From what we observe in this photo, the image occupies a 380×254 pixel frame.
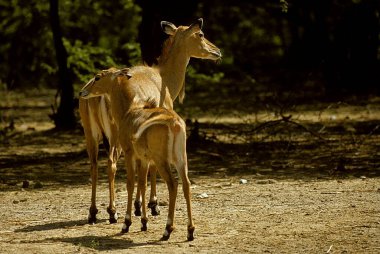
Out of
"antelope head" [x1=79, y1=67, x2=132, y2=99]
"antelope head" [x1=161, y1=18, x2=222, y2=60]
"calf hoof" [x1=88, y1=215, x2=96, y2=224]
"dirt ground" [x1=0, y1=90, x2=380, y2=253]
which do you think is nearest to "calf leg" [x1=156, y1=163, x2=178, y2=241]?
"dirt ground" [x1=0, y1=90, x2=380, y2=253]

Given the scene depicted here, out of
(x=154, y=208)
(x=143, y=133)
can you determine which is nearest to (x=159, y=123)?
(x=143, y=133)

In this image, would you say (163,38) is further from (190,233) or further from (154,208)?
(190,233)

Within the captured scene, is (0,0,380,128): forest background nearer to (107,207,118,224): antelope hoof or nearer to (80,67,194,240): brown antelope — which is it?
(80,67,194,240): brown antelope

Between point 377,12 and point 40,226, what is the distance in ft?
52.1

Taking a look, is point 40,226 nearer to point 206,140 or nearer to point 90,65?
point 206,140

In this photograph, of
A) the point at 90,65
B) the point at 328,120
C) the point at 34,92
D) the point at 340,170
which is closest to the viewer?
the point at 340,170

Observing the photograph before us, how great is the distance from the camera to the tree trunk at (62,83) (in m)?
18.8

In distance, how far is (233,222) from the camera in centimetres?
977

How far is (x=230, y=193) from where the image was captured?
38.5 feet

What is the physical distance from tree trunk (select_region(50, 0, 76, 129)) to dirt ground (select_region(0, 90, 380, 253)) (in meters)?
0.36

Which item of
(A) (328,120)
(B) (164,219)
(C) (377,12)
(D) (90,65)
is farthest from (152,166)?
(C) (377,12)

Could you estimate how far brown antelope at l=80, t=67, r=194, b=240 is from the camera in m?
8.89

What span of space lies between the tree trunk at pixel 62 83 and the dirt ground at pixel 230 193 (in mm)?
360

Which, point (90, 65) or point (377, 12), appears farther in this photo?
point (377, 12)
